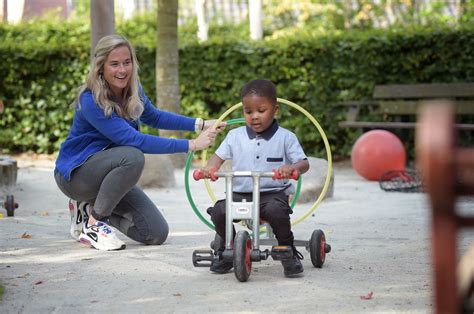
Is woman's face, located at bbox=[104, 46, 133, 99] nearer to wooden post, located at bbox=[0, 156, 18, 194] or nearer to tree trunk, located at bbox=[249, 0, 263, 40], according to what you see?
wooden post, located at bbox=[0, 156, 18, 194]

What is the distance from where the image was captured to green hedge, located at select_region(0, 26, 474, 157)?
11953 millimetres

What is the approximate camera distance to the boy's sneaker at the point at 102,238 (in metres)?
5.45

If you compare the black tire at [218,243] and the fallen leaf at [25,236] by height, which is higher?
the black tire at [218,243]

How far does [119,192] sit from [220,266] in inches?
43.1

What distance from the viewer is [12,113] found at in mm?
13180

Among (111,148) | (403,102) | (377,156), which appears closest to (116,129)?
(111,148)

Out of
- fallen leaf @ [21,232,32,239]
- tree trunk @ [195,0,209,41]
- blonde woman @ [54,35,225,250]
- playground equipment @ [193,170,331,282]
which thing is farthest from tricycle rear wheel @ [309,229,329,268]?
tree trunk @ [195,0,209,41]

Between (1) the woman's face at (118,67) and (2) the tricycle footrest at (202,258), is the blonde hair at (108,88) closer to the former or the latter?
(1) the woman's face at (118,67)

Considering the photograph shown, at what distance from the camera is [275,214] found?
4.60 meters

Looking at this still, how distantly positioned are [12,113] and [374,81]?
535 cm

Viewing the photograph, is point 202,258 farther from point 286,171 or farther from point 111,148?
point 111,148

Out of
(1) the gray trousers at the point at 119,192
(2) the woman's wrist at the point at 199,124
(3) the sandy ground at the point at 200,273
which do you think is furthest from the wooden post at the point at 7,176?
(2) the woman's wrist at the point at 199,124

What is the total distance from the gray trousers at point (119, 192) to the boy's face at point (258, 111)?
1.04 meters

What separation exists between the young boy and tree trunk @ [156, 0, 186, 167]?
21.8 ft
